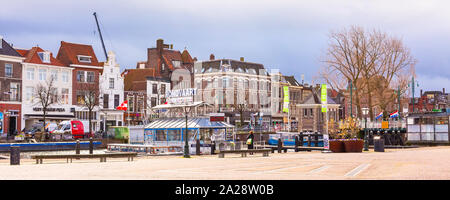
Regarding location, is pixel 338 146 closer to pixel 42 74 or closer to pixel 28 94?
pixel 28 94

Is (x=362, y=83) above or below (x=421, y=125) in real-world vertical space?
above

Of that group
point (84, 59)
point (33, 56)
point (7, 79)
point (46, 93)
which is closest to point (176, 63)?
point (84, 59)

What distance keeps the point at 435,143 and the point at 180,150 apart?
2682cm

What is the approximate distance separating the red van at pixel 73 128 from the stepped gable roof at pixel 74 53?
13949 mm

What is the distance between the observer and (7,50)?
236 ft

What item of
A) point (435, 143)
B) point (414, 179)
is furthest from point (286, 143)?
point (414, 179)

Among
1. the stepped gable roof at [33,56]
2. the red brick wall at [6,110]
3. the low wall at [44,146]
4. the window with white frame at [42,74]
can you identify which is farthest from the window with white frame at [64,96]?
the low wall at [44,146]

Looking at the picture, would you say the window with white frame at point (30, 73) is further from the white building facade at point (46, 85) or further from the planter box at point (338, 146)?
the planter box at point (338, 146)

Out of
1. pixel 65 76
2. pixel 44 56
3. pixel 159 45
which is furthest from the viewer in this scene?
pixel 159 45

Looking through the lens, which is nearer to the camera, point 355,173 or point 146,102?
point 355,173

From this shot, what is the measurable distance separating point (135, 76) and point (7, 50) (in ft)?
81.0

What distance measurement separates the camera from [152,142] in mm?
49625

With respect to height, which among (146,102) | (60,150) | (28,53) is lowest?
(60,150)
